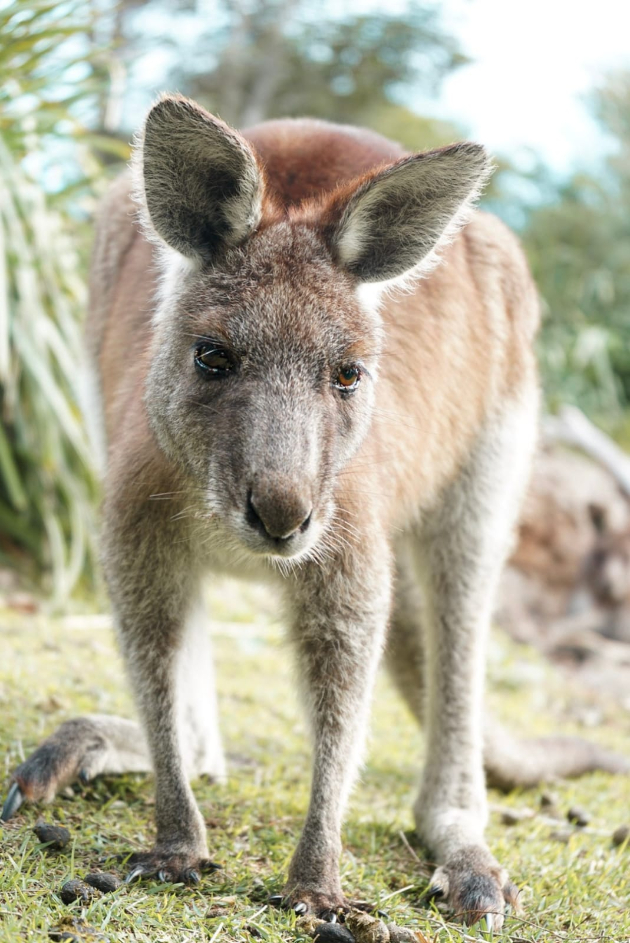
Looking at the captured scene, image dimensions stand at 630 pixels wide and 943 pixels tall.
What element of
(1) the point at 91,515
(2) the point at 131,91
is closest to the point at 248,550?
(1) the point at 91,515

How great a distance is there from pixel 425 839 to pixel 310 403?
164cm

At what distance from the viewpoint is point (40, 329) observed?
5.83 m

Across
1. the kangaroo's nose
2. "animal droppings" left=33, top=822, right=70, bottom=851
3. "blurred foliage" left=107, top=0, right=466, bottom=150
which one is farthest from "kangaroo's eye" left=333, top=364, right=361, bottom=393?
"blurred foliage" left=107, top=0, right=466, bottom=150

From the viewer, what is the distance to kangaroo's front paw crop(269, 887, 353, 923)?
2473 millimetres

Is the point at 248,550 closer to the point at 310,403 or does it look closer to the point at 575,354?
the point at 310,403

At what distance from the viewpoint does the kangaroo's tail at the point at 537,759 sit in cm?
413

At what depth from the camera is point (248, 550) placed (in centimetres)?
242

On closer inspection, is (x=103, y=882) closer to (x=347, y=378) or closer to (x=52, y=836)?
(x=52, y=836)

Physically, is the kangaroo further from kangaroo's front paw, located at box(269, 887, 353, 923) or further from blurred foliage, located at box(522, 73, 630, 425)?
blurred foliage, located at box(522, 73, 630, 425)

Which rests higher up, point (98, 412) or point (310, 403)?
point (310, 403)

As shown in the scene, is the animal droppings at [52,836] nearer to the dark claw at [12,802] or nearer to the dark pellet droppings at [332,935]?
the dark claw at [12,802]

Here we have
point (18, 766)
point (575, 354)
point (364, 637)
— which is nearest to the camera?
point (364, 637)

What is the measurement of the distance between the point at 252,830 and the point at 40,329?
3599mm

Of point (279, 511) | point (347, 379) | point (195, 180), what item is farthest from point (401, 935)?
point (195, 180)
